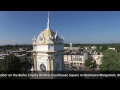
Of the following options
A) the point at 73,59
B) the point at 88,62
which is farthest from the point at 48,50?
the point at 88,62

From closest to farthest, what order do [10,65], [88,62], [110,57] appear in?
[10,65], [88,62], [110,57]

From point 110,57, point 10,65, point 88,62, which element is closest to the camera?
point 10,65

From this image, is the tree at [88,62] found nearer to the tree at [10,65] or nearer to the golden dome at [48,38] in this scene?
the golden dome at [48,38]

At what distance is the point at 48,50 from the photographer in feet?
10.8

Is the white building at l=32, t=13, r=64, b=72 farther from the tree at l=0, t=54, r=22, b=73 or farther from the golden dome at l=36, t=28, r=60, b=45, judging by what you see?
the tree at l=0, t=54, r=22, b=73

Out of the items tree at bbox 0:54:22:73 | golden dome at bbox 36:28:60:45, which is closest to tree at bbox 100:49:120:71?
golden dome at bbox 36:28:60:45

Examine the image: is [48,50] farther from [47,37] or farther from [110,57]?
[110,57]

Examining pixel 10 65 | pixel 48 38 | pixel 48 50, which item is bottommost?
pixel 10 65

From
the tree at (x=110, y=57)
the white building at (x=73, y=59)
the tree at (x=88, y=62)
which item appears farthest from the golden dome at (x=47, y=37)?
the tree at (x=110, y=57)
